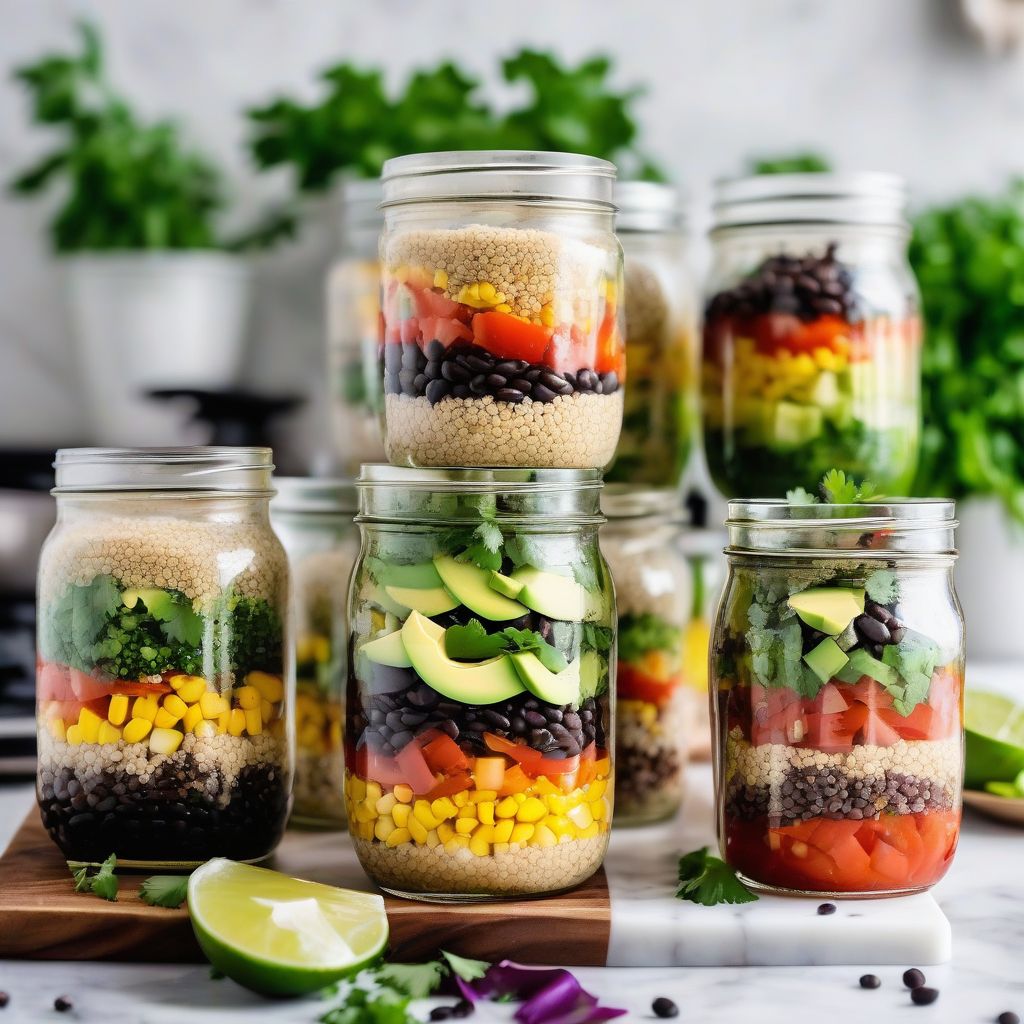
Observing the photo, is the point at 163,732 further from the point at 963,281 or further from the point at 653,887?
the point at 963,281

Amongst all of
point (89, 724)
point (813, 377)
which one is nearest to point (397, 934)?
point (89, 724)

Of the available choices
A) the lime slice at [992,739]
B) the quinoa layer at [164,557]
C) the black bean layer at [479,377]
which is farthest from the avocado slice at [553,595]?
the lime slice at [992,739]

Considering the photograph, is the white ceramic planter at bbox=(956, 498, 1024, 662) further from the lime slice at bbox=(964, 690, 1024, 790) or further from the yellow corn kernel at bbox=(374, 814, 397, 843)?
the yellow corn kernel at bbox=(374, 814, 397, 843)

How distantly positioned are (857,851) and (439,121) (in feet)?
3.56

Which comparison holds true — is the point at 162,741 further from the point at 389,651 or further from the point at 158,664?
the point at 389,651

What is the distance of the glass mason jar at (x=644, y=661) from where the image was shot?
124 centimetres

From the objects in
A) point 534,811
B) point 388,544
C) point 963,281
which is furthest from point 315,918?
point 963,281

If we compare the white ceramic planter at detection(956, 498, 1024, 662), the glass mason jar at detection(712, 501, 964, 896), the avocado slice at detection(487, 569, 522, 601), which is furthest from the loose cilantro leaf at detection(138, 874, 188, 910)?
the white ceramic planter at detection(956, 498, 1024, 662)

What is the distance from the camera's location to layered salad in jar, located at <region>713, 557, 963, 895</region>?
3.20ft

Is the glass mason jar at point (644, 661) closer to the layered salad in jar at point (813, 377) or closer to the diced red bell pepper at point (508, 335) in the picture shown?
the layered salad in jar at point (813, 377)

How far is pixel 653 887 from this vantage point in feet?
3.44

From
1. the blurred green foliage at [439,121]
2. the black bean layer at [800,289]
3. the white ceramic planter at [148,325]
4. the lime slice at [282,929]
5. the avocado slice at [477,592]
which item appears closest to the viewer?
the lime slice at [282,929]

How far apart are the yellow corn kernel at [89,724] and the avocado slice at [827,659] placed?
0.56 meters

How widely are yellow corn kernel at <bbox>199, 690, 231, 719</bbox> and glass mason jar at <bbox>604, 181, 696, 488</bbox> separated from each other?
0.48 metres
